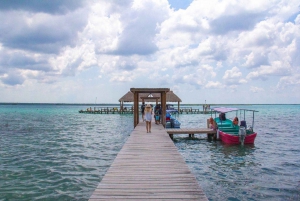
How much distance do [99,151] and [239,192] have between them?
806cm

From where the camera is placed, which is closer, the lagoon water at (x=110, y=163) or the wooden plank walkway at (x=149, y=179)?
the wooden plank walkway at (x=149, y=179)

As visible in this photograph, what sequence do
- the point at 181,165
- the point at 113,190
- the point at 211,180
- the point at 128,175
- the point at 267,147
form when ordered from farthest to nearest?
the point at 267,147, the point at 211,180, the point at 181,165, the point at 128,175, the point at 113,190

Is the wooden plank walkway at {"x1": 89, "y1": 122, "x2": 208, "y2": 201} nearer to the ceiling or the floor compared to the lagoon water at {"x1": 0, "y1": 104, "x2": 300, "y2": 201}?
nearer to the ceiling

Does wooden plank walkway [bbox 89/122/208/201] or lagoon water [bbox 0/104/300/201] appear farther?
lagoon water [bbox 0/104/300/201]

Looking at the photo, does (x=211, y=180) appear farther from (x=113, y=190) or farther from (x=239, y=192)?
(x=113, y=190)

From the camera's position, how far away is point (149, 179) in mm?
6156

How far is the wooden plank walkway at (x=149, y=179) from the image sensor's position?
5121 mm

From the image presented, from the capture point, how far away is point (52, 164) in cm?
1123

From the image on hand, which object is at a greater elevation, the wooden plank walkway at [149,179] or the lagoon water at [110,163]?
the wooden plank walkway at [149,179]

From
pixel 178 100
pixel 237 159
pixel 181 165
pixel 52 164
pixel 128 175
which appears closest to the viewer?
pixel 128 175

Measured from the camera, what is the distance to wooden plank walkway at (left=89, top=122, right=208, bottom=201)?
5.12m

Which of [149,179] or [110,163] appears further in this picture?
[110,163]

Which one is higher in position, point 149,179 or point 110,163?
point 149,179

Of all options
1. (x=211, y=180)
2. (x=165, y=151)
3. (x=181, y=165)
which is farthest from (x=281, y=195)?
(x=165, y=151)
